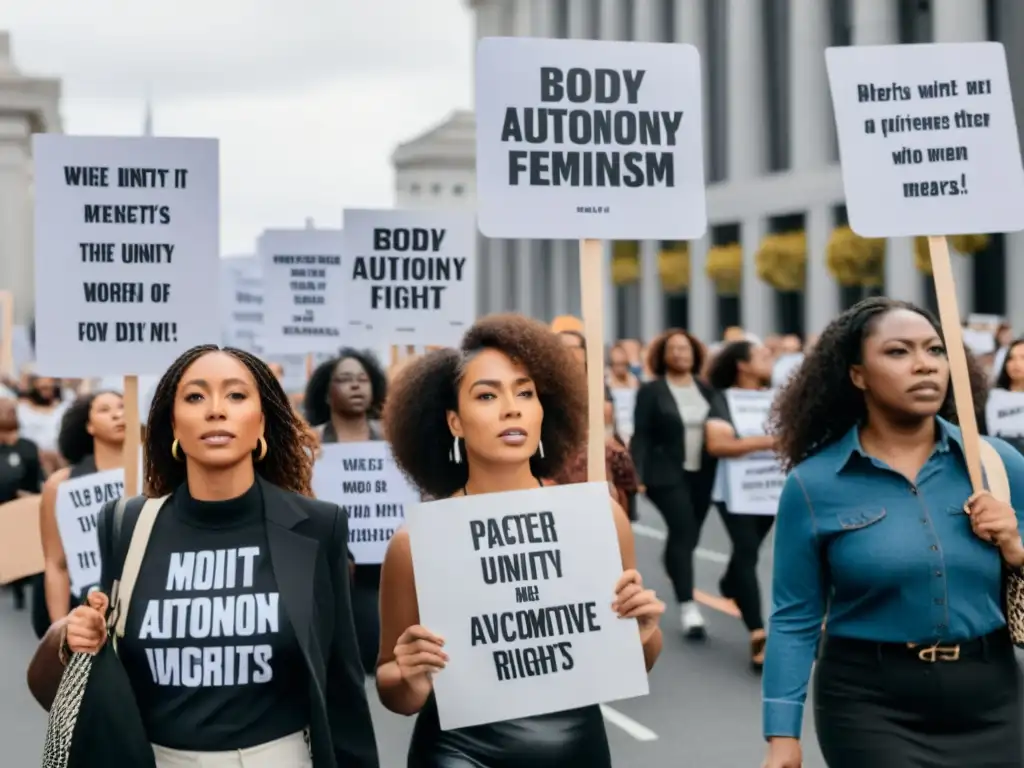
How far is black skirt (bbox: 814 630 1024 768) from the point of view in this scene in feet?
12.5

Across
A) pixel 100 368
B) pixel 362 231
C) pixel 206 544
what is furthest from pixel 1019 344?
pixel 206 544

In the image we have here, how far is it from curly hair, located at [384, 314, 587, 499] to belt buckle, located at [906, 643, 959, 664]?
106 cm

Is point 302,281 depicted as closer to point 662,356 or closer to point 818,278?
point 662,356

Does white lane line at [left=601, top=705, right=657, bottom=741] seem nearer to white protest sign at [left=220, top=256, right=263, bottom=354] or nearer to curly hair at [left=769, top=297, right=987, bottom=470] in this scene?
curly hair at [left=769, top=297, right=987, bottom=470]

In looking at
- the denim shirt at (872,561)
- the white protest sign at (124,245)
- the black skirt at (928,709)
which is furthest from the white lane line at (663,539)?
the black skirt at (928,709)

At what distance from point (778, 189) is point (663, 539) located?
34.5 m

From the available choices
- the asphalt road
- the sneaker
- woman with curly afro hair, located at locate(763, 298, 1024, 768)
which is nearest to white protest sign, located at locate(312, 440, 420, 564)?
A: the asphalt road

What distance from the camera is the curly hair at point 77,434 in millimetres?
7465

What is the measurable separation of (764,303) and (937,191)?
146 ft

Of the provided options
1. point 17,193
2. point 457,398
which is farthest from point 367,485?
point 17,193

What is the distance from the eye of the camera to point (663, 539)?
15.6 m

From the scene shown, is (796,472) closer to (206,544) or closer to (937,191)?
(937,191)

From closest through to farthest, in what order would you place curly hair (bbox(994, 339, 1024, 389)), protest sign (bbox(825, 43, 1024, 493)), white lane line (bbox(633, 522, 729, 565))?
protest sign (bbox(825, 43, 1024, 493))
curly hair (bbox(994, 339, 1024, 389))
white lane line (bbox(633, 522, 729, 565))

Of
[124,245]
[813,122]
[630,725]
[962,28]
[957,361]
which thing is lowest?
[630,725]
